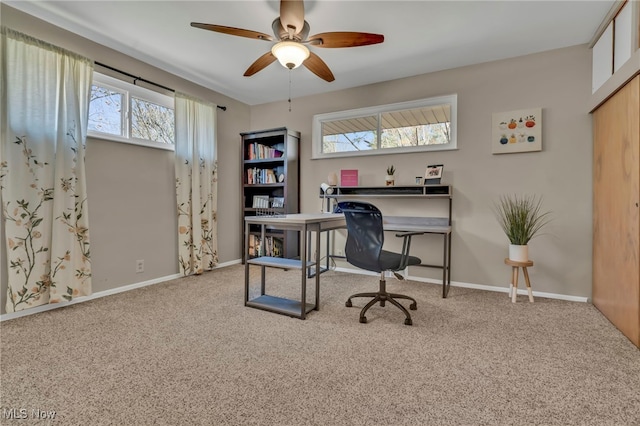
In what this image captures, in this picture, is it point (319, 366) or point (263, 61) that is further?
point (263, 61)

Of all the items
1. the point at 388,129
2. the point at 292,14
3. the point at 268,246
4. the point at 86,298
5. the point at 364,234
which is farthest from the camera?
the point at 268,246

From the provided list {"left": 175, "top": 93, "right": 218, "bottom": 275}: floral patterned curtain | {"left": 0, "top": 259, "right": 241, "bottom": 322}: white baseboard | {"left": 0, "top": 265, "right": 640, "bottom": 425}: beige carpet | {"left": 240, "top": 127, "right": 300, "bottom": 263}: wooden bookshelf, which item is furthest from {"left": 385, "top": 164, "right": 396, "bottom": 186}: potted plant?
{"left": 0, "top": 259, "right": 241, "bottom": 322}: white baseboard

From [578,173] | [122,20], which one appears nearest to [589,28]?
[578,173]

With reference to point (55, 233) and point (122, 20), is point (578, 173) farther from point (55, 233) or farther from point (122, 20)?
point (55, 233)

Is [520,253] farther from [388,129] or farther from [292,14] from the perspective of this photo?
[292,14]

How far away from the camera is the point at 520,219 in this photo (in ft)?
9.10

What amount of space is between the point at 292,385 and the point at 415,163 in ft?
9.45

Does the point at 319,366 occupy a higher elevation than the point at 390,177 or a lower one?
lower

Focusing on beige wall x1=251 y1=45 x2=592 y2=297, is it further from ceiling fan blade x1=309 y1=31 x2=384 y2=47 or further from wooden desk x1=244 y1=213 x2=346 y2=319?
wooden desk x1=244 y1=213 x2=346 y2=319

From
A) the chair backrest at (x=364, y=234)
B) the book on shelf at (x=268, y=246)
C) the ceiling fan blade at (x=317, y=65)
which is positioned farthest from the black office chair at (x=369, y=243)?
the book on shelf at (x=268, y=246)

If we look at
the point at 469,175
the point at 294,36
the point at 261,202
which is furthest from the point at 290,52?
the point at 261,202

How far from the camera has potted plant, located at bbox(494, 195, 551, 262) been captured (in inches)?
109

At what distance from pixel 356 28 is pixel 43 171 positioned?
2927 mm

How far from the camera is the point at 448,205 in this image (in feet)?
11.2
